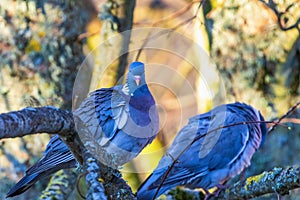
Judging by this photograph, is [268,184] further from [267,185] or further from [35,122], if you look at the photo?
[35,122]

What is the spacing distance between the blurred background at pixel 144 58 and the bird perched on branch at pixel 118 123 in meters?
1.04

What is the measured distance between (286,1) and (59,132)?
243 cm

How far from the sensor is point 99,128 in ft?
10.6

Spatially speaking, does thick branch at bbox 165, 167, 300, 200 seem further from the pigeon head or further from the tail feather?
the tail feather

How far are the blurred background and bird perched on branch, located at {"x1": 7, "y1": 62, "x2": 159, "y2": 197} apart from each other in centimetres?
104

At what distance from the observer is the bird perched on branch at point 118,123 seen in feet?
10.8

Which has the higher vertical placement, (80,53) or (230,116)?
(80,53)

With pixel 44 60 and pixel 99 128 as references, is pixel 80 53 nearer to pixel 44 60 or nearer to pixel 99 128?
pixel 44 60

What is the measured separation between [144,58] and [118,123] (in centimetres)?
226

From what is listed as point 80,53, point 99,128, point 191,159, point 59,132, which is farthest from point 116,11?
point 59,132

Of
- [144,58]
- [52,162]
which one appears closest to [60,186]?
[52,162]

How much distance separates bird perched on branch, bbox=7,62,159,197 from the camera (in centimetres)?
329

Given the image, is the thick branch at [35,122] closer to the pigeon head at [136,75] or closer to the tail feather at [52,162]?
the tail feather at [52,162]

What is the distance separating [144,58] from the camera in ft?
18.6
